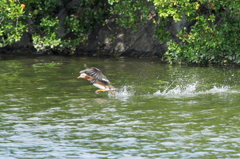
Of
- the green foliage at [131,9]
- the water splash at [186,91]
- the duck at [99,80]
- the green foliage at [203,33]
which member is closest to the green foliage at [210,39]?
the green foliage at [203,33]

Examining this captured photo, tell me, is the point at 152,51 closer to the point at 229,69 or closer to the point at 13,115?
the point at 229,69

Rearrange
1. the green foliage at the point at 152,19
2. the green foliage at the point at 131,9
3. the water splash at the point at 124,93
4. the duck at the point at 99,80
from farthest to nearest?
the green foliage at the point at 131,9 < the green foliage at the point at 152,19 < the water splash at the point at 124,93 < the duck at the point at 99,80

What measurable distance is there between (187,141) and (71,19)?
47.1ft

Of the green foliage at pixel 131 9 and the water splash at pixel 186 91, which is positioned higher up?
the green foliage at pixel 131 9

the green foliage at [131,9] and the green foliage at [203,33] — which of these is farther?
the green foliage at [131,9]

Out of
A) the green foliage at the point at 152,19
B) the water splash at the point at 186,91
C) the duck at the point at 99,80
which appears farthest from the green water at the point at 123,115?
the green foliage at the point at 152,19

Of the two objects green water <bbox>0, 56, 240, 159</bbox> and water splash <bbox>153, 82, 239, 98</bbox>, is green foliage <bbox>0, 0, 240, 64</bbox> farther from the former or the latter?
water splash <bbox>153, 82, 239, 98</bbox>

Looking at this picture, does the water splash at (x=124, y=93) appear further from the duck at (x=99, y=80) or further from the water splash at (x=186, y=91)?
the water splash at (x=186, y=91)

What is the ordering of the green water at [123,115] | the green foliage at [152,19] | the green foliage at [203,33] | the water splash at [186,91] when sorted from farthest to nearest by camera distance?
1. the green foliage at [152,19]
2. the green foliage at [203,33]
3. the water splash at [186,91]
4. the green water at [123,115]

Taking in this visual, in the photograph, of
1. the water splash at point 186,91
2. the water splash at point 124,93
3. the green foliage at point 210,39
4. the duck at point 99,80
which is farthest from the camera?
the green foliage at point 210,39

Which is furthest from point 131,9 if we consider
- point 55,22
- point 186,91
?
point 186,91

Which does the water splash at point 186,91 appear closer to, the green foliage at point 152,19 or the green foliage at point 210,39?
the green foliage at point 152,19

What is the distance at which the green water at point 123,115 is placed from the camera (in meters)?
8.30

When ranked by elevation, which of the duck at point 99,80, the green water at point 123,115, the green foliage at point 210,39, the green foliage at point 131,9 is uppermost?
the green foliage at point 131,9
